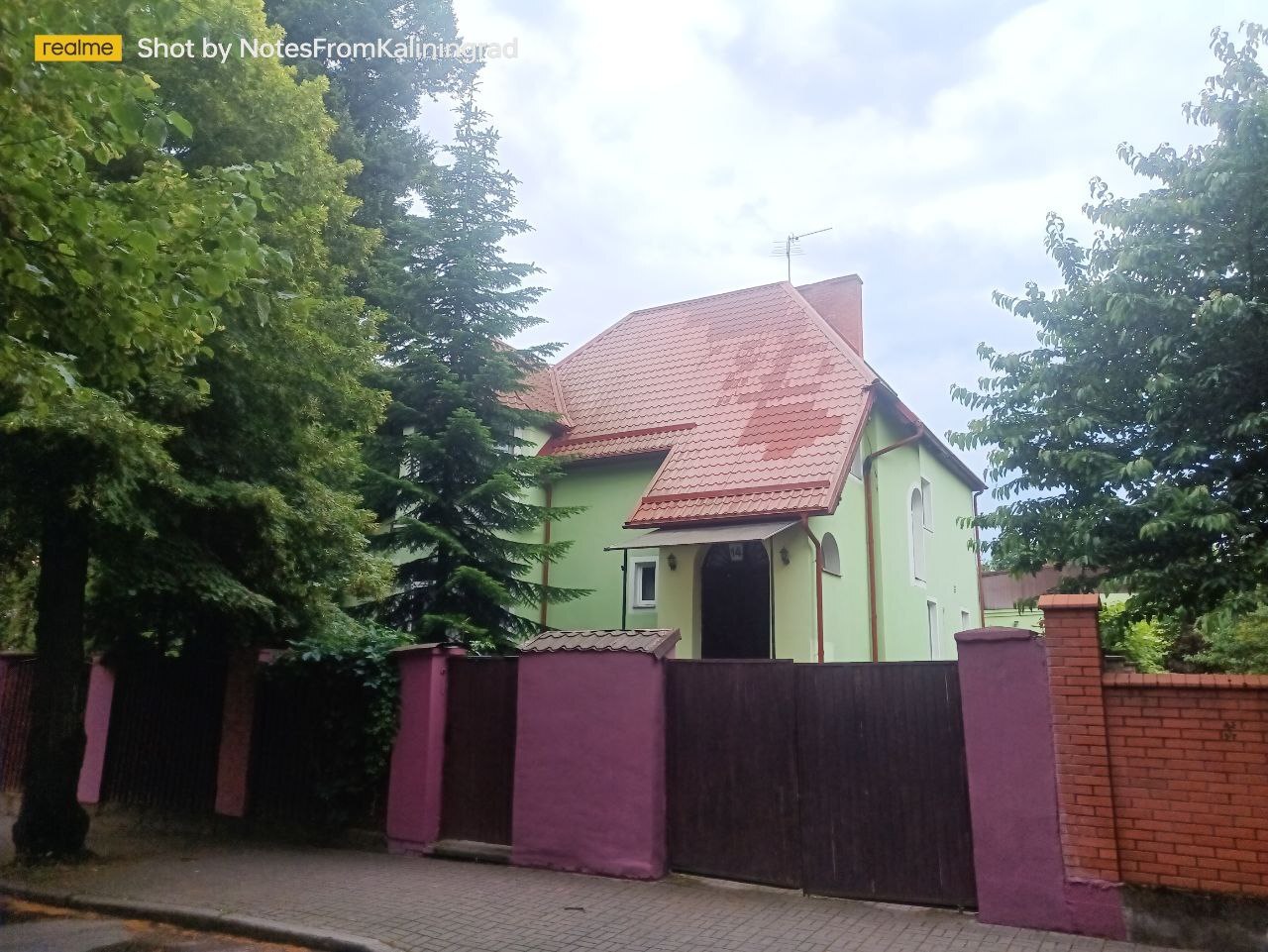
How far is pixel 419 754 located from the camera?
930cm

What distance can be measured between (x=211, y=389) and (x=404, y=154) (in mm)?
10897

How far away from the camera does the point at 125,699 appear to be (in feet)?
40.0

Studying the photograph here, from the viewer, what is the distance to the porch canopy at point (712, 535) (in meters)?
13.1

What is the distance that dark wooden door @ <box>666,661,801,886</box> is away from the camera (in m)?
7.57

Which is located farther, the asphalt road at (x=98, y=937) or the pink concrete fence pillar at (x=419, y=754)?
the pink concrete fence pillar at (x=419, y=754)

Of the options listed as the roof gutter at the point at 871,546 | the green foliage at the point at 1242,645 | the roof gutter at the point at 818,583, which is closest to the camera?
the green foliage at the point at 1242,645

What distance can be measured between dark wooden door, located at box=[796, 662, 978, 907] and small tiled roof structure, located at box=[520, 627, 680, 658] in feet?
4.59

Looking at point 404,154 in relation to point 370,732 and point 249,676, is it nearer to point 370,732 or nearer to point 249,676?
point 249,676

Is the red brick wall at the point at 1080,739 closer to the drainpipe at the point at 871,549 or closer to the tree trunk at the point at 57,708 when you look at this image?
the tree trunk at the point at 57,708

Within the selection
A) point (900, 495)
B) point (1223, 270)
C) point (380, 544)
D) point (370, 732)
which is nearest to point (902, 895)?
point (370, 732)

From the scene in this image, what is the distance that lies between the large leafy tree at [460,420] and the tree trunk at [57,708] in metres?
5.03

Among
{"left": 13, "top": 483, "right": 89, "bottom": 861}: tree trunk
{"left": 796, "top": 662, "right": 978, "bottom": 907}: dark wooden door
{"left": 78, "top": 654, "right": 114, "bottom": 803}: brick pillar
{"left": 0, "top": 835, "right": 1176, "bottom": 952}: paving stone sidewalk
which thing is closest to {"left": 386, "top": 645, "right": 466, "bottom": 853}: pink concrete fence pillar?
{"left": 0, "top": 835, "right": 1176, "bottom": 952}: paving stone sidewalk

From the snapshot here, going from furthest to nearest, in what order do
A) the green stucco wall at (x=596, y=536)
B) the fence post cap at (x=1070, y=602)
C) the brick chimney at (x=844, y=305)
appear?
1. the brick chimney at (x=844, y=305)
2. the green stucco wall at (x=596, y=536)
3. the fence post cap at (x=1070, y=602)

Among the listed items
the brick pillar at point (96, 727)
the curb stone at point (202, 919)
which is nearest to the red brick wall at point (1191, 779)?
the curb stone at point (202, 919)
